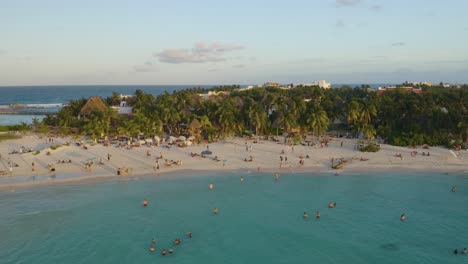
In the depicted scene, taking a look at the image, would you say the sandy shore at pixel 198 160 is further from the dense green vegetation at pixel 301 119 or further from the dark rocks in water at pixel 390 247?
the dark rocks in water at pixel 390 247

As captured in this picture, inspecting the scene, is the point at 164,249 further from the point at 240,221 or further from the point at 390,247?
the point at 390,247

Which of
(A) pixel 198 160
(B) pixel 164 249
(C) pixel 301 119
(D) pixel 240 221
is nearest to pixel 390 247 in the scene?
(D) pixel 240 221

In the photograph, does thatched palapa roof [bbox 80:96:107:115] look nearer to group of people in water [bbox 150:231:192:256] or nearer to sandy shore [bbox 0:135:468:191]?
sandy shore [bbox 0:135:468:191]

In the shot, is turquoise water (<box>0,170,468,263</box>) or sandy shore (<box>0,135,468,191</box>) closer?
turquoise water (<box>0,170,468,263</box>)

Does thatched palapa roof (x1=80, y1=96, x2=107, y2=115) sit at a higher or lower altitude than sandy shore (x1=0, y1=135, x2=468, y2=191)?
higher

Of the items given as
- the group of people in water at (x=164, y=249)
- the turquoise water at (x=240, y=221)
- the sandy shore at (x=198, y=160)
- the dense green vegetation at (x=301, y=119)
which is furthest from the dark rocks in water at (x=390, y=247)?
the dense green vegetation at (x=301, y=119)

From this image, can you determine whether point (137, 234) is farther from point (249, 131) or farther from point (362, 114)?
point (362, 114)

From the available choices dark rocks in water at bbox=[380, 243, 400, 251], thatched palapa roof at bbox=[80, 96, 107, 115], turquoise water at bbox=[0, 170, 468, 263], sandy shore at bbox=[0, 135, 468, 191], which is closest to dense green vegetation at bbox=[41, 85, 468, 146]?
thatched palapa roof at bbox=[80, 96, 107, 115]

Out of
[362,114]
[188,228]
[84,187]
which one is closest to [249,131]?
[362,114]
